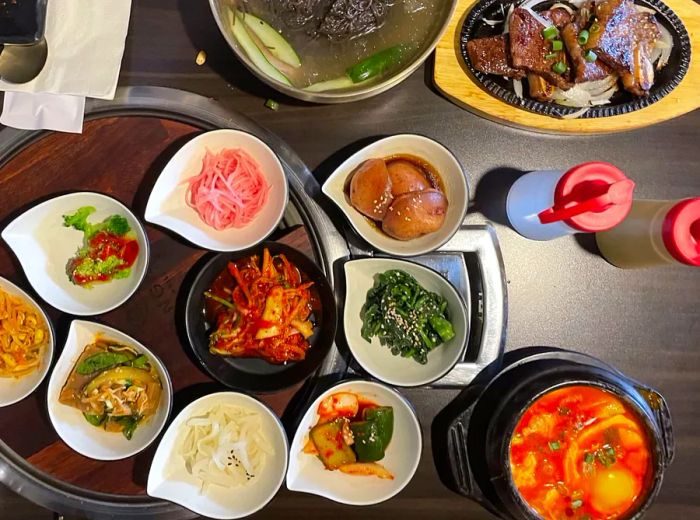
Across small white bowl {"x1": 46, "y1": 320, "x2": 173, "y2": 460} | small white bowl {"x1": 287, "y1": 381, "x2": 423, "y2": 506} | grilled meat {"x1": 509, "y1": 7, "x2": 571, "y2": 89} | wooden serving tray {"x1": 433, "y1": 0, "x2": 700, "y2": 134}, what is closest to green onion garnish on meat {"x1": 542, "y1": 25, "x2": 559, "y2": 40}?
grilled meat {"x1": 509, "y1": 7, "x2": 571, "y2": 89}

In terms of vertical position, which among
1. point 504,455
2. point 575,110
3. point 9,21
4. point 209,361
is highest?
point 575,110

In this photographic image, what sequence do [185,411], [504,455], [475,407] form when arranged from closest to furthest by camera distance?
[504,455] → [185,411] → [475,407]

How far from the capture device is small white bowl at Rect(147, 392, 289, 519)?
171 cm

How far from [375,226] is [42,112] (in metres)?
1.16

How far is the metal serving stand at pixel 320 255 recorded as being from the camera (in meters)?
1.83

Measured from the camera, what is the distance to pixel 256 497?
1730mm

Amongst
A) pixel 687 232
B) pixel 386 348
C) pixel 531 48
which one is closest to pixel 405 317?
pixel 386 348

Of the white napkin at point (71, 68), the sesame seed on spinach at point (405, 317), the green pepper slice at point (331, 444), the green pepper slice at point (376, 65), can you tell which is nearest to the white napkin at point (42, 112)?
the white napkin at point (71, 68)

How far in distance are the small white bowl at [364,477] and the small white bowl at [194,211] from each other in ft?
1.88

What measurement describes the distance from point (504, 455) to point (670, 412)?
30.2 inches

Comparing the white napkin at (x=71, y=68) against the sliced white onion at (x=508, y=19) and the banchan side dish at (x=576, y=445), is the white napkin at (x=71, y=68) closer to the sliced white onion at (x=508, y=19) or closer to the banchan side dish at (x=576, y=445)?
the sliced white onion at (x=508, y=19)

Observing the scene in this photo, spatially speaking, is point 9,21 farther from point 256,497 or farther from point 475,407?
point 475,407

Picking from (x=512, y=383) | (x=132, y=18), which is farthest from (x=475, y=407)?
(x=132, y=18)

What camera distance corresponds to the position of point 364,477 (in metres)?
1.78
